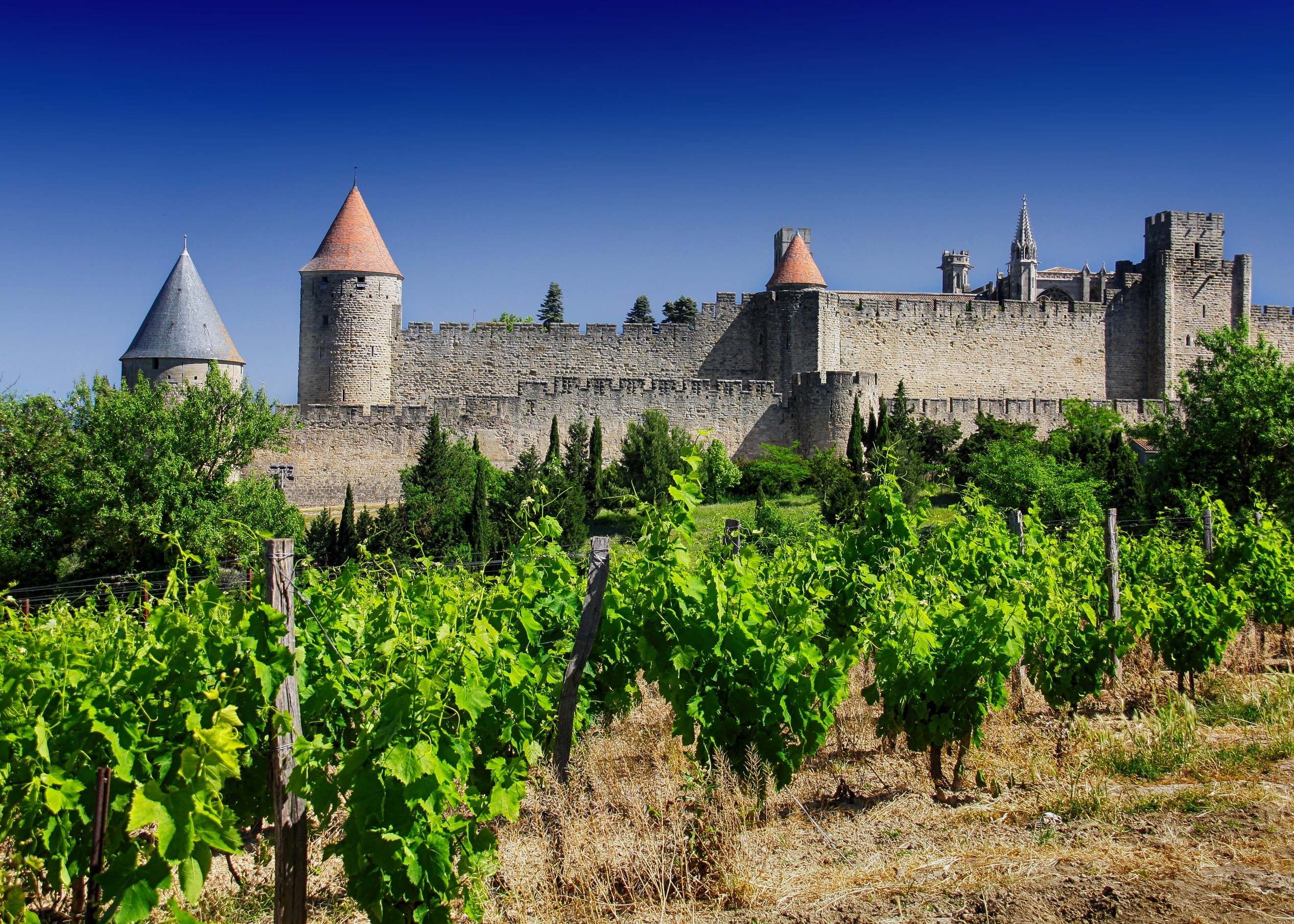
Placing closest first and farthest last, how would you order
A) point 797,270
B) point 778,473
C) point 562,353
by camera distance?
point 778,473 < point 562,353 < point 797,270

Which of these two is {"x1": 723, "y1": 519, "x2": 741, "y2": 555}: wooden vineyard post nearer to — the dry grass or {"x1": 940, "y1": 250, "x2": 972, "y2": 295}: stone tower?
the dry grass

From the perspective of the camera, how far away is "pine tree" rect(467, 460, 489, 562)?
1803 cm

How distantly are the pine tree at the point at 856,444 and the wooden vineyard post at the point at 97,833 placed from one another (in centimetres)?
1907

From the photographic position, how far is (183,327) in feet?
76.9

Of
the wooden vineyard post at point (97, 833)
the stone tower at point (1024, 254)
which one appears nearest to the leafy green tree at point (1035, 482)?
the wooden vineyard post at point (97, 833)

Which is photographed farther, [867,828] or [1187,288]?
[1187,288]

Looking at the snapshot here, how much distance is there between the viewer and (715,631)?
5180mm

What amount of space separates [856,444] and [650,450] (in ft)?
14.9

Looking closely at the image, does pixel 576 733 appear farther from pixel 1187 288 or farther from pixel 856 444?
pixel 1187 288

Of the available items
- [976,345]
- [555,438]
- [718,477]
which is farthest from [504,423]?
[976,345]

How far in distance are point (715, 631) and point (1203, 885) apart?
2241 mm

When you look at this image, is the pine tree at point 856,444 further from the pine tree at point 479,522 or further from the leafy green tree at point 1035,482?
the pine tree at point 479,522

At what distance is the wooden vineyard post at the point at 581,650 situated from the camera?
522 centimetres

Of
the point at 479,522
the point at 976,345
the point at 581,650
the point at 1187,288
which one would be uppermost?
the point at 1187,288
